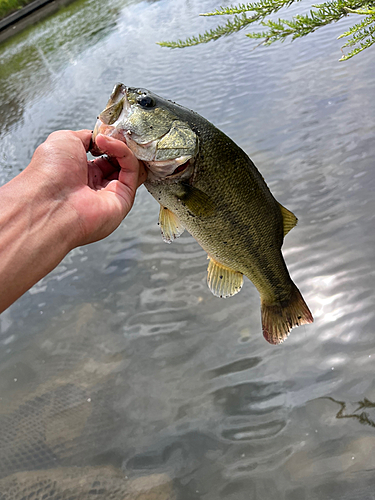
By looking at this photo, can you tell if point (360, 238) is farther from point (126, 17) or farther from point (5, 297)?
point (126, 17)

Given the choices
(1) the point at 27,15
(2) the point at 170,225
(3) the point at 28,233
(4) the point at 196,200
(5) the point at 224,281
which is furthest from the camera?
(1) the point at 27,15

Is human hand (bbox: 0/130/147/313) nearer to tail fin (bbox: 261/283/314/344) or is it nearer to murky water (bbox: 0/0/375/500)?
tail fin (bbox: 261/283/314/344)

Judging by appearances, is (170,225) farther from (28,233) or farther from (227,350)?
(227,350)

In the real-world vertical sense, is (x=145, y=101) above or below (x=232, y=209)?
above

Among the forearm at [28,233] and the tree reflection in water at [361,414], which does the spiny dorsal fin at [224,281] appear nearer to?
the forearm at [28,233]

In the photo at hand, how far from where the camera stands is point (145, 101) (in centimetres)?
213

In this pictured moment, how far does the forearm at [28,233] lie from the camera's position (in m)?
1.80

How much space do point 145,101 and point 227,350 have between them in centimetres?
276

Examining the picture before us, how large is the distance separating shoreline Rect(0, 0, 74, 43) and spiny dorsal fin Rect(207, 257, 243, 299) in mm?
26432

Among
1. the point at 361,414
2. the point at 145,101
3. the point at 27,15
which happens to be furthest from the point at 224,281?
the point at 27,15

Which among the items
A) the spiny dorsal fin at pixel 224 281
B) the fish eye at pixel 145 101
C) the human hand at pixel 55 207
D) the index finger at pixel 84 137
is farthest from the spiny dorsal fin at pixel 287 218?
the index finger at pixel 84 137

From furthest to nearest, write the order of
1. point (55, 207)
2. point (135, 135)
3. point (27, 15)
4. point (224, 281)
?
point (27, 15), point (224, 281), point (135, 135), point (55, 207)

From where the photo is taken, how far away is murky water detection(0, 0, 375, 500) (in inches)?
124

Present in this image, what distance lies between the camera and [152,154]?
212cm
